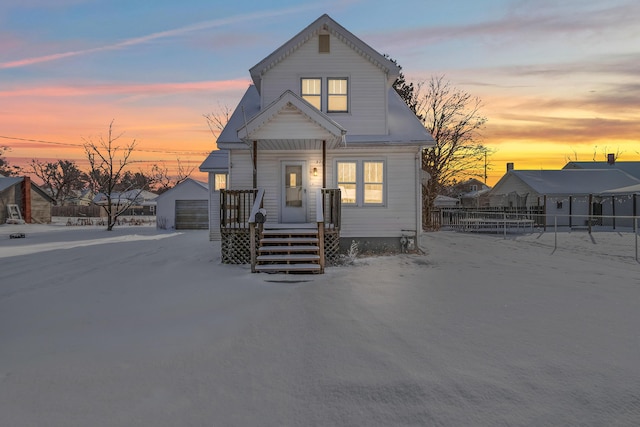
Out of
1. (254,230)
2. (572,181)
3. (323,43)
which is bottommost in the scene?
(254,230)

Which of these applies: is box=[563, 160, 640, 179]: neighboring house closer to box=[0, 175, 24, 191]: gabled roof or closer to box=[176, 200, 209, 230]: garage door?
box=[176, 200, 209, 230]: garage door

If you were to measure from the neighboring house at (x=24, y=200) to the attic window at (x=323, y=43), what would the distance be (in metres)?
34.5

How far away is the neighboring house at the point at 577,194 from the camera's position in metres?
32.9

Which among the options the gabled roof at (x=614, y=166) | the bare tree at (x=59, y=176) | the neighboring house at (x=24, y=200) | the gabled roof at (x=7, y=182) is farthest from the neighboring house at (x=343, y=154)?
the bare tree at (x=59, y=176)

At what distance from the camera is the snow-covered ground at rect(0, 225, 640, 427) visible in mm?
3906

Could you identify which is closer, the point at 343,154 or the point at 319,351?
the point at 319,351

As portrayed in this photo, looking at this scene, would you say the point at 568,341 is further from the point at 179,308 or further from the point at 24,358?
the point at 24,358

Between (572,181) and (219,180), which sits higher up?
(572,181)

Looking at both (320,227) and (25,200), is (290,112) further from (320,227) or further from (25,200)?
(25,200)

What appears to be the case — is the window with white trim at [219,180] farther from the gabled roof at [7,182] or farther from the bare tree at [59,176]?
the bare tree at [59,176]

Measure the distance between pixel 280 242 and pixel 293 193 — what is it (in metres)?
3.33

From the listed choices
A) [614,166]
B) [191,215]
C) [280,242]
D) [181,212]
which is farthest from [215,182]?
[614,166]

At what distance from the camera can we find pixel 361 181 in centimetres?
1484

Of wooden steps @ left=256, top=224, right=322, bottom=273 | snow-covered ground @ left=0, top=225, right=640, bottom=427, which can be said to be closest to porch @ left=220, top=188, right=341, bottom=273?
wooden steps @ left=256, top=224, right=322, bottom=273
